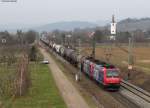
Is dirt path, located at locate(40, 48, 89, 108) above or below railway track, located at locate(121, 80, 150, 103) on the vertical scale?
above

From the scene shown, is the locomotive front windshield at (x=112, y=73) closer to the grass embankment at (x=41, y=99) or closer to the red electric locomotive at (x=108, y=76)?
the red electric locomotive at (x=108, y=76)

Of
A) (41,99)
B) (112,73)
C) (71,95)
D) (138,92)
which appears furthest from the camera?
(112,73)

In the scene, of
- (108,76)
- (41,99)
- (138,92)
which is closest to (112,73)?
(108,76)

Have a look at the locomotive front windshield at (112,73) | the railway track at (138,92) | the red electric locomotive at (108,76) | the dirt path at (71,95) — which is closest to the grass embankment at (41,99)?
the dirt path at (71,95)

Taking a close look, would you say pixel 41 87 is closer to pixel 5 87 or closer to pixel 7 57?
pixel 5 87

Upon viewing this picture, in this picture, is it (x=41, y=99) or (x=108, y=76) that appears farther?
(x=108, y=76)

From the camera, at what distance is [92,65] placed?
60.4 meters

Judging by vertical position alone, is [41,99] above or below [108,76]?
below

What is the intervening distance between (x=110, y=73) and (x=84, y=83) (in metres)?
9.17

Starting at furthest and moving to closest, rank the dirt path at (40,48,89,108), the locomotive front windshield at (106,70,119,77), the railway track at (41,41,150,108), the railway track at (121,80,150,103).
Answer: the locomotive front windshield at (106,70,119,77) → the railway track at (121,80,150,103) → the railway track at (41,41,150,108) → the dirt path at (40,48,89,108)

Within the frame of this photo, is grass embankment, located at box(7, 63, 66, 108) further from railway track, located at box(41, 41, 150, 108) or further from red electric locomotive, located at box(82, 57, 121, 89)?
red electric locomotive, located at box(82, 57, 121, 89)

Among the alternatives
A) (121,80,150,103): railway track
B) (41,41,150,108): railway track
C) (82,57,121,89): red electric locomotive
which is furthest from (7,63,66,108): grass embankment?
(121,80,150,103): railway track

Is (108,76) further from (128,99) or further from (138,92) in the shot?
(128,99)

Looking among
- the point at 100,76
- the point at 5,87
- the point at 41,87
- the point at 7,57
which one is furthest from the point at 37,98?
the point at 7,57
